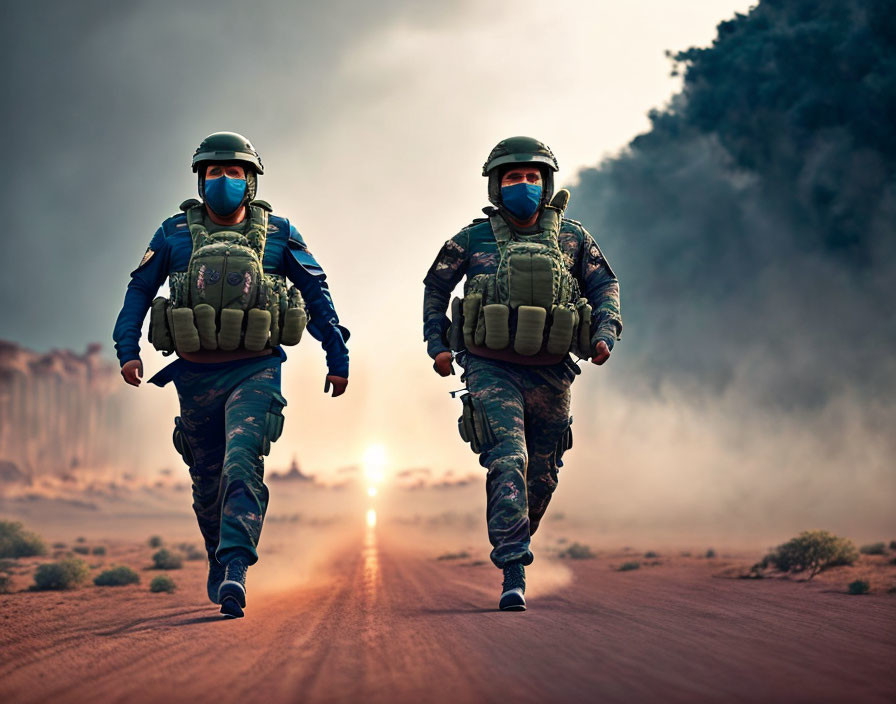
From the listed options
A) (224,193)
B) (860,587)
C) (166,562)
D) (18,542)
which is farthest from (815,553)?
(18,542)

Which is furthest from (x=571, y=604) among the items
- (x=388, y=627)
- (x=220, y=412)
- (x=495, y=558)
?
(x=220, y=412)

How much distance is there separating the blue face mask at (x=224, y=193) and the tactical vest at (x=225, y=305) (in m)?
0.24

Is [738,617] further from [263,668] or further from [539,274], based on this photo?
[263,668]

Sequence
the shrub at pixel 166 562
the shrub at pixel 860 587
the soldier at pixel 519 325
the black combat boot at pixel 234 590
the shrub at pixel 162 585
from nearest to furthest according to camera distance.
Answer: the black combat boot at pixel 234 590, the soldier at pixel 519 325, the shrub at pixel 860 587, the shrub at pixel 162 585, the shrub at pixel 166 562

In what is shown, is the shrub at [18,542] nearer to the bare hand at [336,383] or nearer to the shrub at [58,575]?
the shrub at [58,575]

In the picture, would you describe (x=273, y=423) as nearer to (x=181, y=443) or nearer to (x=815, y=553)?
(x=181, y=443)

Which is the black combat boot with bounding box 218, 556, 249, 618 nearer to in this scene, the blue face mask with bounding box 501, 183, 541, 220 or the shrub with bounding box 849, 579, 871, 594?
the blue face mask with bounding box 501, 183, 541, 220

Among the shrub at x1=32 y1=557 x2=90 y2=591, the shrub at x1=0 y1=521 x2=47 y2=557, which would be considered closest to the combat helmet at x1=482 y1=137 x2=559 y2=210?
the shrub at x1=32 y1=557 x2=90 y2=591

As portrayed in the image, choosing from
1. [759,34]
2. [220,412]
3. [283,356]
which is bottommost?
[220,412]

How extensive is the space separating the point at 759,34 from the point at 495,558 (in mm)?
48267

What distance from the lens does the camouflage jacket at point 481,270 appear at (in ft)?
25.1

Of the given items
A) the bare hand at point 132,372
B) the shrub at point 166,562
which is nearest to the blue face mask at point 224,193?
the bare hand at point 132,372

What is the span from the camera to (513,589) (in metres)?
6.60

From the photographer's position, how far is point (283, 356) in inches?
287
